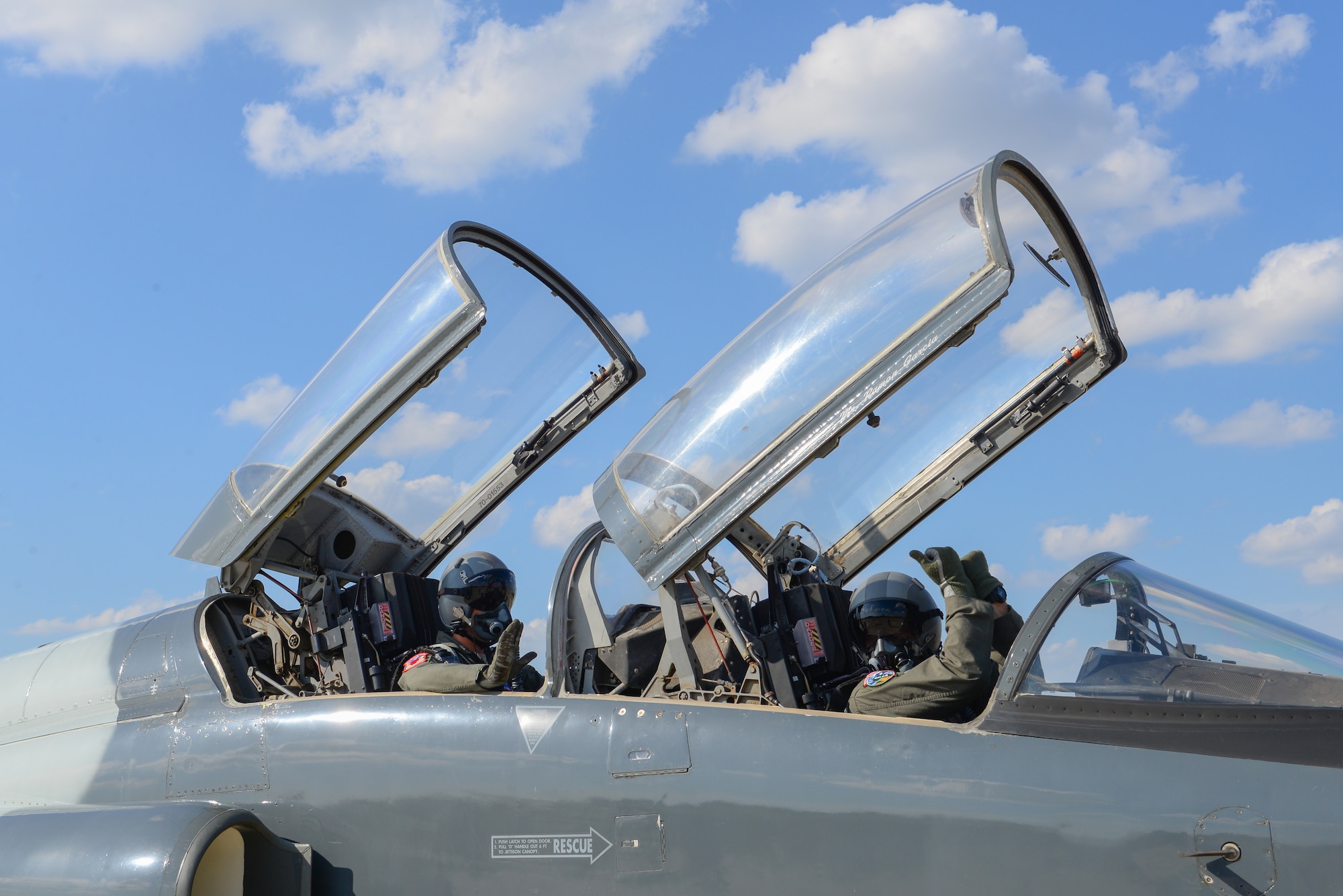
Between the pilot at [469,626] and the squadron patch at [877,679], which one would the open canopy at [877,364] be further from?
the pilot at [469,626]

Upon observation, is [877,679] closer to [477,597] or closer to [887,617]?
[887,617]

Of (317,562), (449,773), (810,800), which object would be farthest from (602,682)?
(317,562)

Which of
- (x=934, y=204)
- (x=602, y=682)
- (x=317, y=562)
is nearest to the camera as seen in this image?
(x=934, y=204)

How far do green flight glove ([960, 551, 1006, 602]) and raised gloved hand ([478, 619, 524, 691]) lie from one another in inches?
86.4

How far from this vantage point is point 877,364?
13.5 feet

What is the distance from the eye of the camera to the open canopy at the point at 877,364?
4.09m

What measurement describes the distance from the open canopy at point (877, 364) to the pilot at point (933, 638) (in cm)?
70

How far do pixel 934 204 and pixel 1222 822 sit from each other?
8.37 ft

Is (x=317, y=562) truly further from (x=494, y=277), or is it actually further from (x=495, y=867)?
(x=495, y=867)

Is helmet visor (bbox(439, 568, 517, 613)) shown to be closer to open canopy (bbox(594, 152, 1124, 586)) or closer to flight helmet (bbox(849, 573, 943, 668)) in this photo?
open canopy (bbox(594, 152, 1124, 586))

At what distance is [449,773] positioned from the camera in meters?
4.23

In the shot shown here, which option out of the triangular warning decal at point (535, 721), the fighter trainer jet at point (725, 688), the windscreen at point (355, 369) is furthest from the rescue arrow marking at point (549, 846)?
the windscreen at point (355, 369)

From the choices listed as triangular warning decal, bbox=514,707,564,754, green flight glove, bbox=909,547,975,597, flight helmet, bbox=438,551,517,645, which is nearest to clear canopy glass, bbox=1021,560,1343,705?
green flight glove, bbox=909,547,975,597

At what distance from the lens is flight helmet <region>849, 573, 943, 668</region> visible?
477 cm
